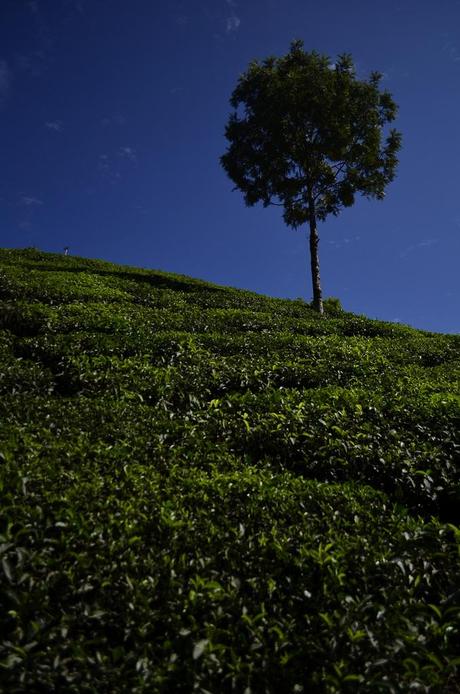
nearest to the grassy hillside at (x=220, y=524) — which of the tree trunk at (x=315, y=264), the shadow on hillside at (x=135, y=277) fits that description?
the shadow on hillside at (x=135, y=277)

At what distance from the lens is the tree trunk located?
28502mm

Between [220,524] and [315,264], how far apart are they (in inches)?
975

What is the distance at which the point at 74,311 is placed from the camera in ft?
53.6

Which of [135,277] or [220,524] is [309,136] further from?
[220,524]

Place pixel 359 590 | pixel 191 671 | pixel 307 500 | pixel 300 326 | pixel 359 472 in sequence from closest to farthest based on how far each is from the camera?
pixel 191 671, pixel 359 590, pixel 307 500, pixel 359 472, pixel 300 326

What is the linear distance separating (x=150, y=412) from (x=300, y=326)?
11.3 meters

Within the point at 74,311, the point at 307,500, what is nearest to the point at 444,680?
the point at 307,500

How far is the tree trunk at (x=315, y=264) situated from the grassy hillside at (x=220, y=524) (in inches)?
597

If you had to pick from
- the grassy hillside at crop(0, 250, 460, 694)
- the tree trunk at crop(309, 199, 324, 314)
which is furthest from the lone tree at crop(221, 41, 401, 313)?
the grassy hillside at crop(0, 250, 460, 694)

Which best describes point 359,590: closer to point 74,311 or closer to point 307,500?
point 307,500

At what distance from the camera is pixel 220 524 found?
6734 millimetres

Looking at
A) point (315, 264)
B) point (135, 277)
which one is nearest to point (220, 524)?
point (135, 277)

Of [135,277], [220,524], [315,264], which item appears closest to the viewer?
[220,524]

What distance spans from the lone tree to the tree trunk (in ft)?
0.20
